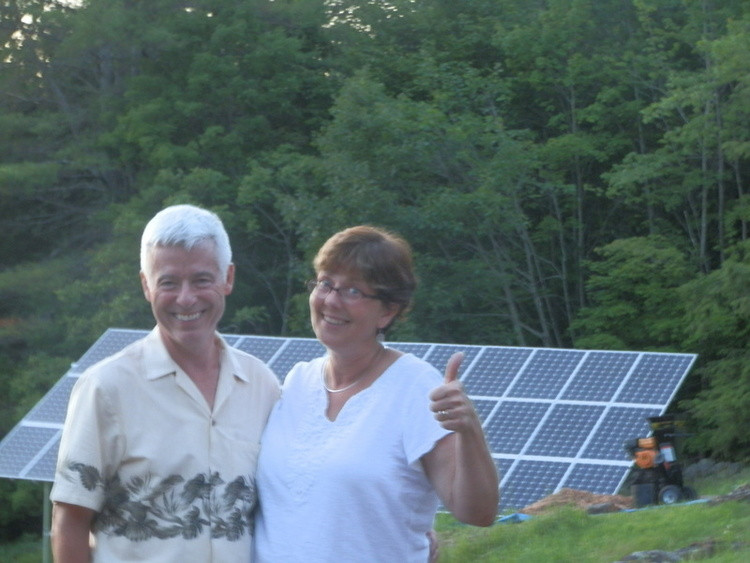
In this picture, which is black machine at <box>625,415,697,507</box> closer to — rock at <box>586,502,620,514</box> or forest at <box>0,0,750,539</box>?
rock at <box>586,502,620,514</box>

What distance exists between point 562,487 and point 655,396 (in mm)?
2309

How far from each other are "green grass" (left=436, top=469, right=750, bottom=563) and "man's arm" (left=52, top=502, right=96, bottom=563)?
6.06 meters

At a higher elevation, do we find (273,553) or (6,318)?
(273,553)

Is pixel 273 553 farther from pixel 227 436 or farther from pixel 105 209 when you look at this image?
pixel 105 209

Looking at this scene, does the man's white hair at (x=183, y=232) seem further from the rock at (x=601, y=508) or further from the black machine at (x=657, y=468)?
the black machine at (x=657, y=468)

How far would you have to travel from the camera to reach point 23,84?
32.0 m

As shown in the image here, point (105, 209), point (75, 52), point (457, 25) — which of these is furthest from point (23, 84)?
point (457, 25)

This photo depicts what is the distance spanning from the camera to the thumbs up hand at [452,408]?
2.99 m

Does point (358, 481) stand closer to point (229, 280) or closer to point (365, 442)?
point (365, 442)

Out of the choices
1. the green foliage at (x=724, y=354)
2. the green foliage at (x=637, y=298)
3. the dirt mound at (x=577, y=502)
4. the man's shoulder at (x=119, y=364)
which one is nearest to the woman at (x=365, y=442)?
the man's shoulder at (x=119, y=364)

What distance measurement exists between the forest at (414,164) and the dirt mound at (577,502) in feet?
36.2

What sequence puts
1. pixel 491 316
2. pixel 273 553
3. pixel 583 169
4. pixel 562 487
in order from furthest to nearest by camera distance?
1. pixel 583 169
2. pixel 491 316
3. pixel 562 487
4. pixel 273 553

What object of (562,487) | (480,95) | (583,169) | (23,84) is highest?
(23,84)

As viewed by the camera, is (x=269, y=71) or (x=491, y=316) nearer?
(x=491, y=316)
